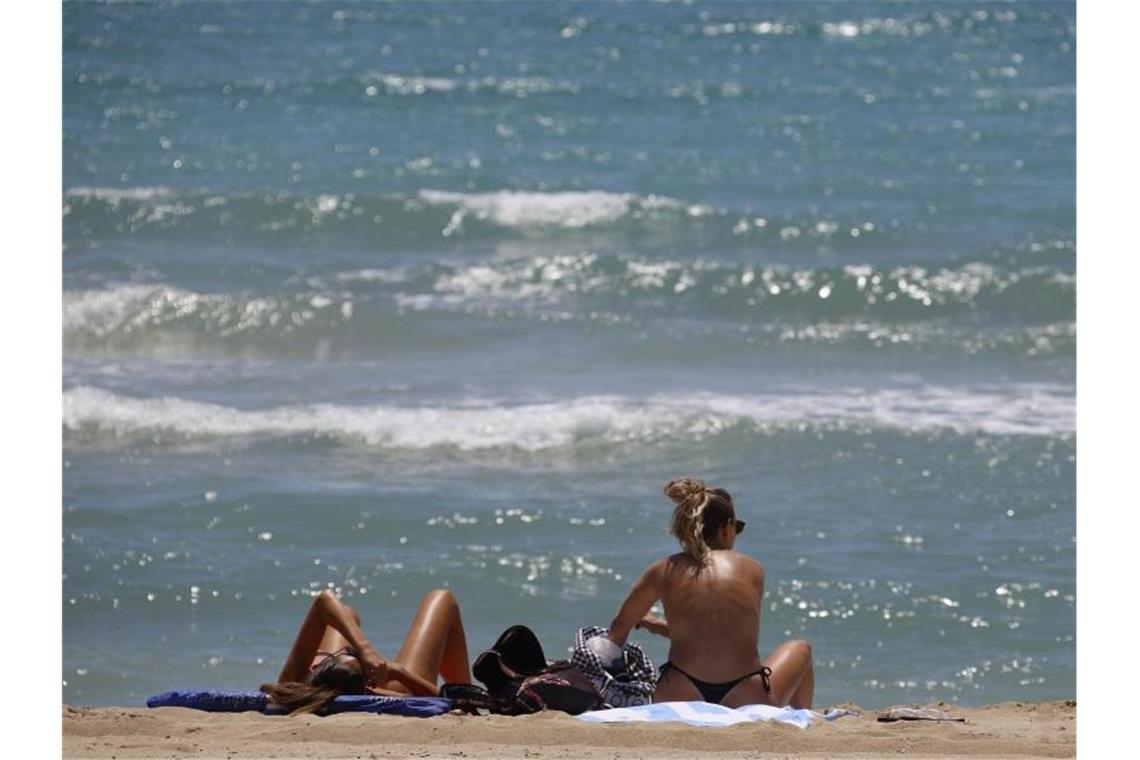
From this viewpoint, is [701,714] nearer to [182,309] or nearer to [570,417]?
[570,417]

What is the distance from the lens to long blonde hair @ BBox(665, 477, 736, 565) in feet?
19.1

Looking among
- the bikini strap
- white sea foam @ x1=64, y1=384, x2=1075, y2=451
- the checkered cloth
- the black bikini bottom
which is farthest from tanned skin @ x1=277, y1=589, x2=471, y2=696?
white sea foam @ x1=64, y1=384, x2=1075, y2=451

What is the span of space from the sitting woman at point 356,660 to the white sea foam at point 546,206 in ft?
39.1

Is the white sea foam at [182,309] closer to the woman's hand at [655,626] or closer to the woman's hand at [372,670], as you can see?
the woman's hand at [372,670]

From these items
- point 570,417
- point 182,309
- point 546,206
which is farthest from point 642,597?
point 546,206

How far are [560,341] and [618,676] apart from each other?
7977 mm

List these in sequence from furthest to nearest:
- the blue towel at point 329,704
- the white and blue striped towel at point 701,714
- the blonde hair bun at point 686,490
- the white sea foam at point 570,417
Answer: the white sea foam at point 570,417 < the blonde hair bun at point 686,490 < the blue towel at point 329,704 < the white and blue striped towel at point 701,714

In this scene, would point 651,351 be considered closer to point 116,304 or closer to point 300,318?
point 300,318

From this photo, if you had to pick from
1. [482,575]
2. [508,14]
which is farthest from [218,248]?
[508,14]

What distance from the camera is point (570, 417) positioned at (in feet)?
36.3

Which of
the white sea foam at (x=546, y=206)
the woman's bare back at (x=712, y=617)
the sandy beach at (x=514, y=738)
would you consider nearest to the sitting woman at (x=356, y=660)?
the sandy beach at (x=514, y=738)

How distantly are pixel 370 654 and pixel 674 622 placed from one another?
103 centimetres

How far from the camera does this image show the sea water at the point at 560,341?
810 centimetres

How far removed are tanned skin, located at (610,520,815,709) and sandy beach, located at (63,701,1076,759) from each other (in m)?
0.37
